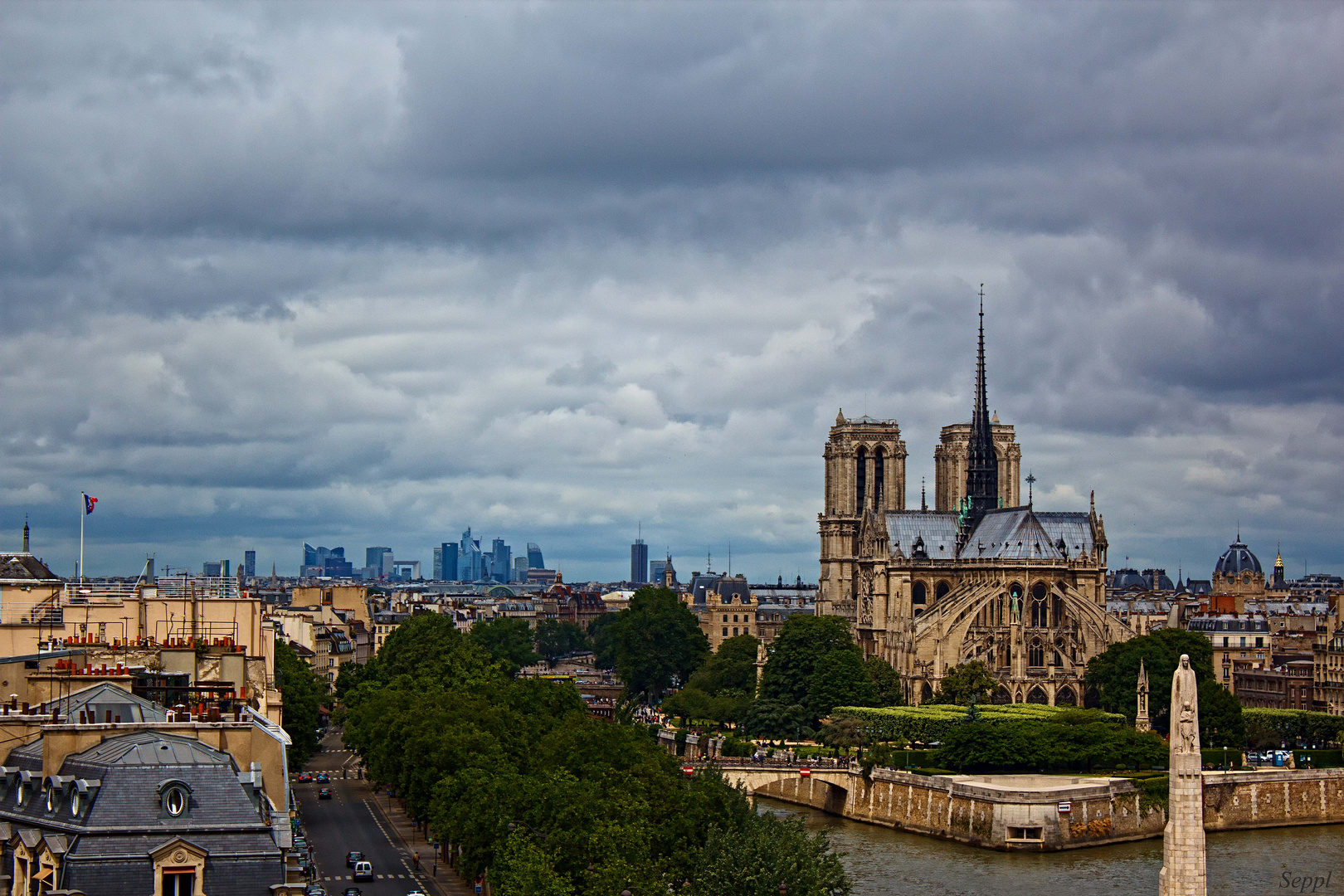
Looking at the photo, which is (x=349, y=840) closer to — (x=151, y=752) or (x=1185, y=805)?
(x=1185, y=805)

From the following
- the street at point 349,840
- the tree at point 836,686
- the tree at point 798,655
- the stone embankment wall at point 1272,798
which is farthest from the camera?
the tree at point 798,655

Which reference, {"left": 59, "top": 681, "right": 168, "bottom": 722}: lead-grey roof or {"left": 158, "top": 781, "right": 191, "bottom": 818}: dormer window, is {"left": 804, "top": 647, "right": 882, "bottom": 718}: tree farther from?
{"left": 158, "top": 781, "right": 191, "bottom": 818}: dormer window

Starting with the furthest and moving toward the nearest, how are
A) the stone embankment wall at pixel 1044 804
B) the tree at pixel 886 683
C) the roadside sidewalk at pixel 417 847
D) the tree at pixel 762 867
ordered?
the tree at pixel 886 683
the stone embankment wall at pixel 1044 804
the roadside sidewalk at pixel 417 847
the tree at pixel 762 867

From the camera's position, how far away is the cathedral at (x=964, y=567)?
494ft

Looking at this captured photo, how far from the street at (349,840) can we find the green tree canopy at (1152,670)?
188 feet

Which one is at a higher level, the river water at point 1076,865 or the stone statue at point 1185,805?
the stone statue at point 1185,805

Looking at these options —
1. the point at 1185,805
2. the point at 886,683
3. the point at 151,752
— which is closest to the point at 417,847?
the point at 1185,805

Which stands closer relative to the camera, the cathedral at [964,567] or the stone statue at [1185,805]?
the stone statue at [1185,805]

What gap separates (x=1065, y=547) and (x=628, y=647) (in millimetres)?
44700

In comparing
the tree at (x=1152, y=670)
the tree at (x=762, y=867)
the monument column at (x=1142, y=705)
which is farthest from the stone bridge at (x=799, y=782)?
the tree at (x=762, y=867)

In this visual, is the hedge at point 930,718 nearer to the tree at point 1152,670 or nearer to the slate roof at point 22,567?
the tree at point 1152,670

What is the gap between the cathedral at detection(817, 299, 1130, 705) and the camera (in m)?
151

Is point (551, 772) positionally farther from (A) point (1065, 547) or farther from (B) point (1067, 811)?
(A) point (1065, 547)

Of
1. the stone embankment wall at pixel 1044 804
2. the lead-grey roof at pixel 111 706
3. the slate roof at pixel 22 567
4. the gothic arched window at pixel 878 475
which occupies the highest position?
the gothic arched window at pixel 878 475
